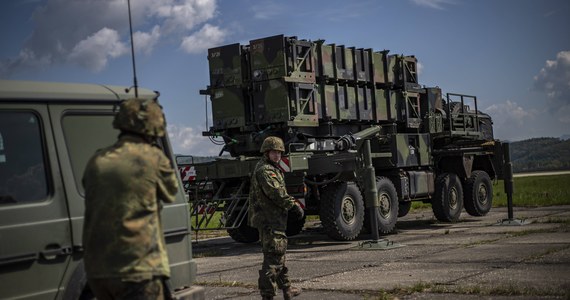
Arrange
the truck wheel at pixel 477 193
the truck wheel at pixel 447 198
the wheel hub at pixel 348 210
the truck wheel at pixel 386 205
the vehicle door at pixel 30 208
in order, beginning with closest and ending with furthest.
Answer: the vehicle door at pixel 30 208 → the wheel hub at pixel 348 210 → the truck wheel at pixel 386 205 → the truck wheel at pixel 447 198 → the truck wheel at pixel 477 193

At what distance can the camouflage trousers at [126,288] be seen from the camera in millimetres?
3781

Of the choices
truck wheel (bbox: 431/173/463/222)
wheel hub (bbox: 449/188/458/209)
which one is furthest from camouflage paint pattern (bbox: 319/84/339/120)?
wheel hub (bbox: 449/188/458/209)

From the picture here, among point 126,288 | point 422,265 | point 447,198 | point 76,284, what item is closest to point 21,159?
point 76,284

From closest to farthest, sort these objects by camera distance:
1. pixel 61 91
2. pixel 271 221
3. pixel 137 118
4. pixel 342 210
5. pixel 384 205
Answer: pixel 137 118 < pixel 61 91 < pixel 271 221 < pixel 342 210 < pixel 384 205

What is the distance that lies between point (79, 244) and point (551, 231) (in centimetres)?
1003

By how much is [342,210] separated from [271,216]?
20.5 ft

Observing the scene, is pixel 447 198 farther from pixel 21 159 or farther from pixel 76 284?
pixel 21 159

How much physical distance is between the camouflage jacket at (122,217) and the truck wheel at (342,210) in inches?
374

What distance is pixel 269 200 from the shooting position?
7.38 meters

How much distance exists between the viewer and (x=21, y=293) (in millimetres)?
4414

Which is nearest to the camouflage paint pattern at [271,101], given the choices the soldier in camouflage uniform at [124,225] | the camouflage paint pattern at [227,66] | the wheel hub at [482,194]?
the camouflage paint pattern at [227,66]

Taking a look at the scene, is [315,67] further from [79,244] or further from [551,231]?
[79,244]

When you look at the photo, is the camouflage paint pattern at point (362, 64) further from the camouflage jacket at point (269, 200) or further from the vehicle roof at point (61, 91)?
the vehicle roof at point (61, 91)

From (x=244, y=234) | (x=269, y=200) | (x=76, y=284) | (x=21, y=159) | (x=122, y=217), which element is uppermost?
(x=21, y=159)
